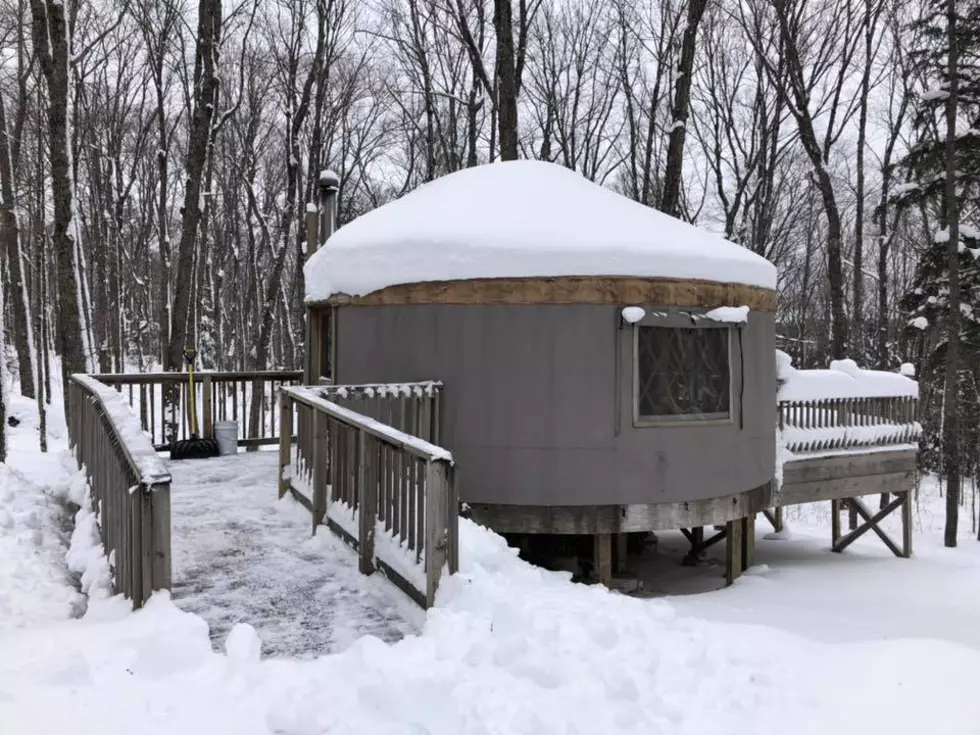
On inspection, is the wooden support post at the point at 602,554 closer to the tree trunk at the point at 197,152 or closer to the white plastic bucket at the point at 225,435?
the white plastic bucket at the point at 225,435

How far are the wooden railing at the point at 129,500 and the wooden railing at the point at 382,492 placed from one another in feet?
3.47

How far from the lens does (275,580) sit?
4047 mm

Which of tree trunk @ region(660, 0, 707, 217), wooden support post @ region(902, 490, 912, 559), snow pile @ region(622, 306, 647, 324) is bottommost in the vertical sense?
wooden support post @ region(902, 490, 912, 559)

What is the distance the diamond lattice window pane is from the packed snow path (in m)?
2.79

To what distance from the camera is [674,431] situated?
613cm

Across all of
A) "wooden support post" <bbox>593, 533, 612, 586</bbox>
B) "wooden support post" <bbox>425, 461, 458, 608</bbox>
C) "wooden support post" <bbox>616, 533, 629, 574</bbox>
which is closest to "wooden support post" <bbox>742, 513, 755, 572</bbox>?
"wooden support post" <bbox>616, 533, 629, 574</bbox>

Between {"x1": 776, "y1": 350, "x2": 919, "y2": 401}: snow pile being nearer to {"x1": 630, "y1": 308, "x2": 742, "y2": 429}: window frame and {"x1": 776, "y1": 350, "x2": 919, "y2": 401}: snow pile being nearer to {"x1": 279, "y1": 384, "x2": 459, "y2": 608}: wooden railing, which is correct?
{"x1": 630, "y1": 308, "x2": 742, "y2": 429}: window frame

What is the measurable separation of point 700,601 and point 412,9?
648 inches

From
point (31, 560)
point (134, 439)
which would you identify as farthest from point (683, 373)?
point (31, 560)

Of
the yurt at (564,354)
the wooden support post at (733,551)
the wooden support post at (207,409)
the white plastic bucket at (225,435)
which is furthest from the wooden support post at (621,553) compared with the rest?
the wooden support post at (207,409)

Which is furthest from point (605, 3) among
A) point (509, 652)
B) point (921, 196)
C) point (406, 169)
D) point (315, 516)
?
point (509, 652)

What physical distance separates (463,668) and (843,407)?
283 inches

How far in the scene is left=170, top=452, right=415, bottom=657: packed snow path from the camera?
3.41 meters

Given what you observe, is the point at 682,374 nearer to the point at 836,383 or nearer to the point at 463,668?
the point at 836,383
